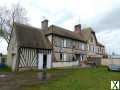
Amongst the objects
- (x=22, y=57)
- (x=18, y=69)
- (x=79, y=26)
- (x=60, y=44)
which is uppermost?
(x=79, y=26)

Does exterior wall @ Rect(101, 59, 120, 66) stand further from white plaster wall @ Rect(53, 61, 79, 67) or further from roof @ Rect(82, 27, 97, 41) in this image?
roof @ Rect(82, 27, 97, 41)

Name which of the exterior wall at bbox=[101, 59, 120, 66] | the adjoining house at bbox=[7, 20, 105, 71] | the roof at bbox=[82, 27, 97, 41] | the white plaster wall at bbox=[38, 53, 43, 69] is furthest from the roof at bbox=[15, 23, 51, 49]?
the roof at bbox=[82, 27, 97, 41]

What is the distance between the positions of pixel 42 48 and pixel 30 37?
2194 mm

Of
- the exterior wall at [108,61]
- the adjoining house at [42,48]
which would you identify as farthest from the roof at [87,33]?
the exterior wall at [108,61]

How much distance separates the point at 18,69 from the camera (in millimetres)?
19875

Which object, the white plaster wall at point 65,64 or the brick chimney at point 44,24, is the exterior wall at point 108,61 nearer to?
the white plaster wall at point 65,64

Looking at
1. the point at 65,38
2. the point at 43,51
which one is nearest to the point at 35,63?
the point at 43,51

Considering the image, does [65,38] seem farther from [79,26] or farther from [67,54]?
[79,26]

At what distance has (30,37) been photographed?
22.4 meters

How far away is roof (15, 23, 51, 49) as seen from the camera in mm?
20913

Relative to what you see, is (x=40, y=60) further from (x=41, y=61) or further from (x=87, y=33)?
(x=87, y=33)

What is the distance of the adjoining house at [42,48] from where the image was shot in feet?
67.5

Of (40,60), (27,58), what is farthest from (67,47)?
(27,58)

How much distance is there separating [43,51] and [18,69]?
452 cm
